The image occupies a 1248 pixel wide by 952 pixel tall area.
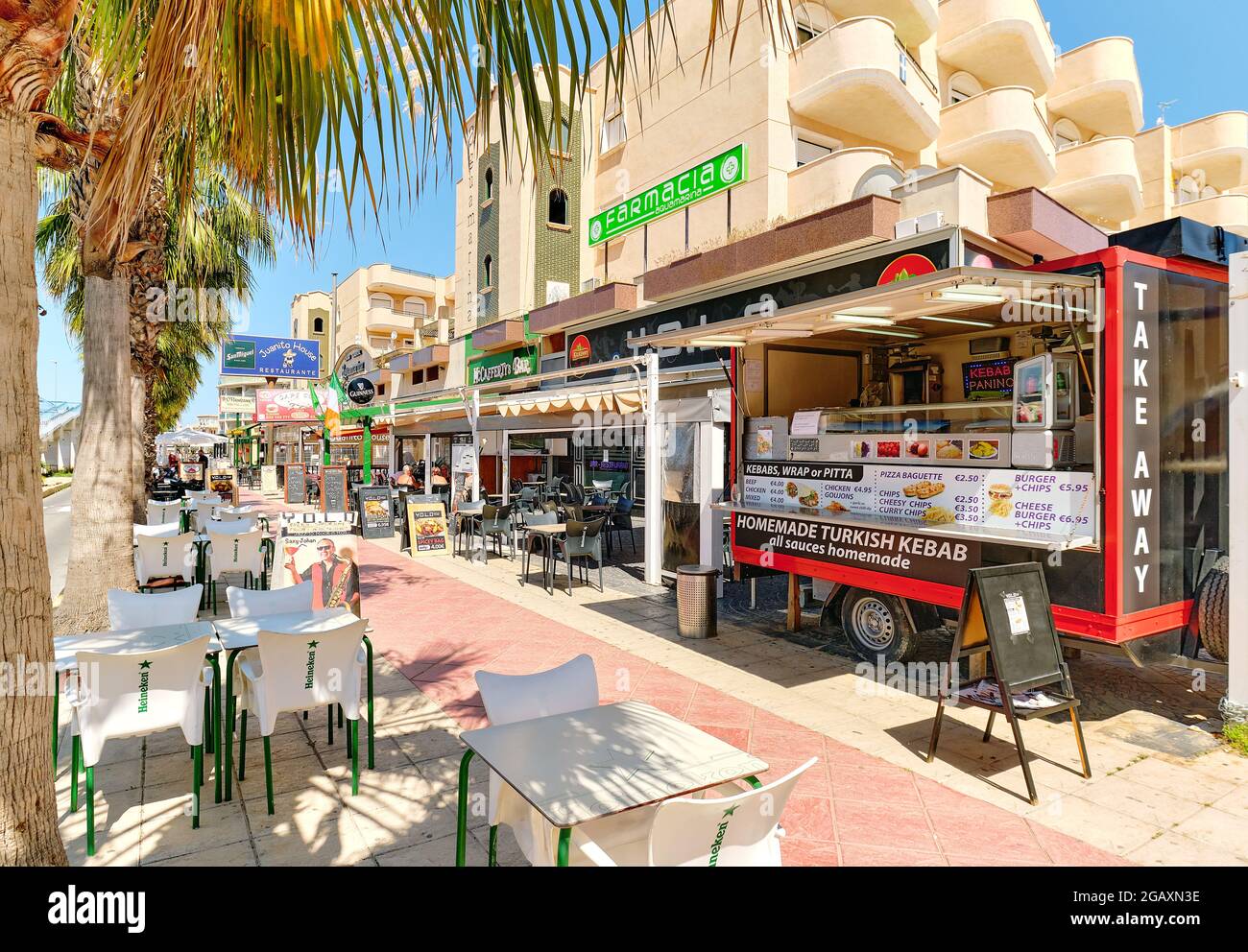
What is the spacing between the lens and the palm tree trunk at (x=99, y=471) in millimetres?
6715

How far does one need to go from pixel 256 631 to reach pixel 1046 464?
5455 mm

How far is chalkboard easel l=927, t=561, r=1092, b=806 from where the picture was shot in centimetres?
408

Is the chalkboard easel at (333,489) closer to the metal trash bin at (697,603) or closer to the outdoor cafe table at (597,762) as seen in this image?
the metal trash bin at (697,603)

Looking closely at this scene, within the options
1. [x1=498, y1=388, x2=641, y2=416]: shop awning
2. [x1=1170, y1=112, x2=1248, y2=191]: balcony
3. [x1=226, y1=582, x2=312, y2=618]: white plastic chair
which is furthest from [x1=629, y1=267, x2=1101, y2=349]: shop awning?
[x1=1170, y1=112, x2=1248, y2=191]: balcony

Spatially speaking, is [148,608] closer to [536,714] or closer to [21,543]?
[21,543]

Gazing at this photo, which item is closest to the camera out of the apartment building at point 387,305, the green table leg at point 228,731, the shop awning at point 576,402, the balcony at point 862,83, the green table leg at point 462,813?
the green table leg at point 462,813

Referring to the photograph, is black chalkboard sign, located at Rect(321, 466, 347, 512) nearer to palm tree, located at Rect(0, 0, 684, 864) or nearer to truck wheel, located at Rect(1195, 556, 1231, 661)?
palm tree, located at Rect(0, 0, 684, 864)

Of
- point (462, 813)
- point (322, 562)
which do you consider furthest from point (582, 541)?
point (462, 813)

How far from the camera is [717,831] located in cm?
210

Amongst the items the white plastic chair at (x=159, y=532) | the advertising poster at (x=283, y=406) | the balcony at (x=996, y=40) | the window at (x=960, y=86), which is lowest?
the white plastic chair at (x=159, y=532)

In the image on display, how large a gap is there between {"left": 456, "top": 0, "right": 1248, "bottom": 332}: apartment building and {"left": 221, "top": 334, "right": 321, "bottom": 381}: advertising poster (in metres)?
6.49

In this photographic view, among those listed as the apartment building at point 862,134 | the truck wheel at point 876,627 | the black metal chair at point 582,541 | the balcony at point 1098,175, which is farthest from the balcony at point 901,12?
the truck wheel at point 876,627
